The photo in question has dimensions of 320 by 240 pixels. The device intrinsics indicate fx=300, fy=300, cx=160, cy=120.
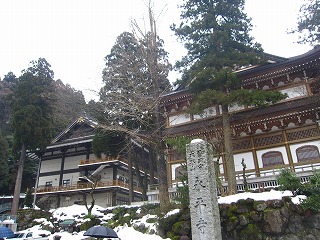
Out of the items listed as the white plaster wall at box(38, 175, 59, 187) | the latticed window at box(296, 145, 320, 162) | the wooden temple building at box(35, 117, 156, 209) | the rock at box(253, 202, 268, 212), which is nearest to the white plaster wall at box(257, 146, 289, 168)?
the latticed window at box(296, 145, 320, 162)

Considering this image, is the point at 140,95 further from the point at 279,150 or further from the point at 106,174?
the point at 106,174

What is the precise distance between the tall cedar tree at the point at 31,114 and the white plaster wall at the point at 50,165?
14.5 ft

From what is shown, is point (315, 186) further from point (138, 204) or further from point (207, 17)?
point (207, 17)

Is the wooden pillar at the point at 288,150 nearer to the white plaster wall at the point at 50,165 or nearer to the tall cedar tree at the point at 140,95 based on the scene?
the tall cedar tree at the point at 140,95

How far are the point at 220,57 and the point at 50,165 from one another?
73.6 ft

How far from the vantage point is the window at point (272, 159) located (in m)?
19.0

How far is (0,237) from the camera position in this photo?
1545 cm

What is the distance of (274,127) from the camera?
19828 millimetres

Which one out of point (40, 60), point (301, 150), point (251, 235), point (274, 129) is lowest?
point (251, 235)

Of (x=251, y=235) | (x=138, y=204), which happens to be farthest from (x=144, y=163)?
(x=251, y=235)

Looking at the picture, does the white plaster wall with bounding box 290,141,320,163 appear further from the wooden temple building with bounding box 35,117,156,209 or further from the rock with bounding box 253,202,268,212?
the wooden temple building with bounding box 35,117,156,209

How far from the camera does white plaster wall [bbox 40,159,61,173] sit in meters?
32.3

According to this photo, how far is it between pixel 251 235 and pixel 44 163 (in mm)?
26277

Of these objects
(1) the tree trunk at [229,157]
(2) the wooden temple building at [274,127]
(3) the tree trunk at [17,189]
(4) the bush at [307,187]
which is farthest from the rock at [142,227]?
(3) the tree trunk at [17,189]
